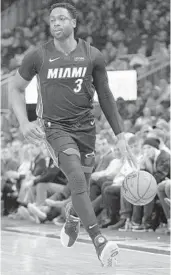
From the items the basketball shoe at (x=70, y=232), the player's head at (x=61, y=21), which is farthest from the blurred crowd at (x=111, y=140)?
the player's head at (x=61, y=21)

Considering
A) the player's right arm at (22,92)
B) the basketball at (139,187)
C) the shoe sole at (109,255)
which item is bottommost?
the shoe sole at (109,255)

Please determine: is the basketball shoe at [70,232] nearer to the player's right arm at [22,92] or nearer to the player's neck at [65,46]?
the player's right arm at [22,92]

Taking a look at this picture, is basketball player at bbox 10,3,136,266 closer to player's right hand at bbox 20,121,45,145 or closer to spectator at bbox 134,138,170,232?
player's right hand at bbox 20,121,45,145

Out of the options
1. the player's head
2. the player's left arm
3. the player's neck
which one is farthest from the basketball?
the player's head

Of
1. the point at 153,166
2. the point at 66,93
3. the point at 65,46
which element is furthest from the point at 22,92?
the point at 153,166

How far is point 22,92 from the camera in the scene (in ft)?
23.3

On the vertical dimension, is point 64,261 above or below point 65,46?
below

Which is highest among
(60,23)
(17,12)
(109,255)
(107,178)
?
(60,23)

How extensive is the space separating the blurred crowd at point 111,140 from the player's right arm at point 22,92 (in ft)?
4.61

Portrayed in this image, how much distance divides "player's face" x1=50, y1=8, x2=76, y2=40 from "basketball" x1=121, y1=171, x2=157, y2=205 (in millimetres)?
1535

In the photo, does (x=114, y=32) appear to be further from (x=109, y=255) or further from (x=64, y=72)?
(x=109, y=255)

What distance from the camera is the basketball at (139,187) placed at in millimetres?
7212

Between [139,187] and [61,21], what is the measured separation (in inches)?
67.4

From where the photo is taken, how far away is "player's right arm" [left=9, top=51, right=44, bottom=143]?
665 centimetres
